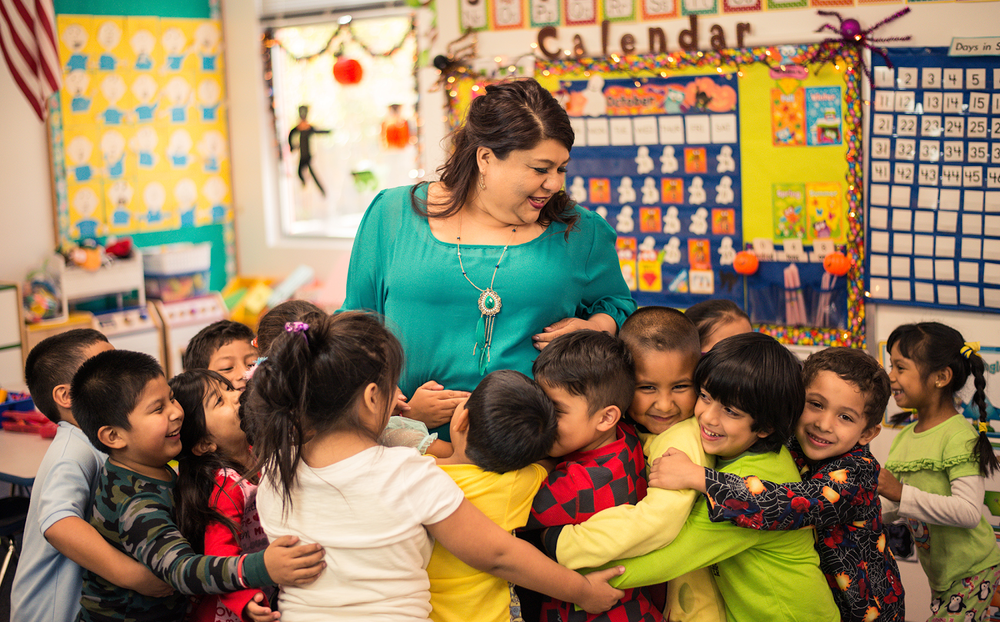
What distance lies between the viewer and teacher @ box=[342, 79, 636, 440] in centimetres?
187

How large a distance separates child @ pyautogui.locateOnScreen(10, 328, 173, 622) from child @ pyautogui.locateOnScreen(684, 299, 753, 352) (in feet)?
4.85

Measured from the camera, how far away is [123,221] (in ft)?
19.0

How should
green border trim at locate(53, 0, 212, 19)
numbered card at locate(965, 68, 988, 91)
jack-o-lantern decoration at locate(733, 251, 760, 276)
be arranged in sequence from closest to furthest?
numbered card at locate(965, 68, 988, 91)
jack-o-lantern decoration at locate(733, 251, 760, 276)
green border trim at locate(53, 0, 212, 19)

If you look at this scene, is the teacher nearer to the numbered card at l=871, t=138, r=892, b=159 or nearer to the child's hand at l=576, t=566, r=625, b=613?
the child's hand at l=576, t=566, r=625, b=613

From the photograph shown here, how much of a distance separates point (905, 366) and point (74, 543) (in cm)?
223

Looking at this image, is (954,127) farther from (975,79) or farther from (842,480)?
(842,480)

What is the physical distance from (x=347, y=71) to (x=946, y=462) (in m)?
4.62

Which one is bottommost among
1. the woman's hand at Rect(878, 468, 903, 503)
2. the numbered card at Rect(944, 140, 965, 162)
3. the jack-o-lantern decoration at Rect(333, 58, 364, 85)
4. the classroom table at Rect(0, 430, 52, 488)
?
the classroom table at Rect(0, 430, 52, 488)

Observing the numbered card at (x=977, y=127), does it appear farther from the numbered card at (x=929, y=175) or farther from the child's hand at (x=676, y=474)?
the child's hand at (x=676, y=474)

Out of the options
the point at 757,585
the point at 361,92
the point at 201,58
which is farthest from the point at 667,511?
the point at 201,58

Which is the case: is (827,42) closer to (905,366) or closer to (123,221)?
(905,366)

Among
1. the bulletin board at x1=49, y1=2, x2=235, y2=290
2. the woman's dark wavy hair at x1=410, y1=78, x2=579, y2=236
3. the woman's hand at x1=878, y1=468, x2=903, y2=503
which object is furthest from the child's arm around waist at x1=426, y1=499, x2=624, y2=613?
the bulletin board at x1=49, y1=2, x2=235, y2=290

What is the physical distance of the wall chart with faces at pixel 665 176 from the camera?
3.77 meters

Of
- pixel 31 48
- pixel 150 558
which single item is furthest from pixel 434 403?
pixel 31 48
